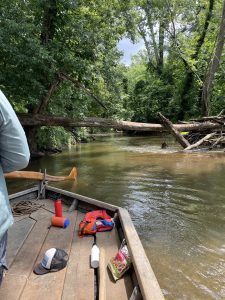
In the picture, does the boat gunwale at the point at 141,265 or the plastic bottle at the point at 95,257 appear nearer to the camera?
the boat gunwale at the point at 141,265

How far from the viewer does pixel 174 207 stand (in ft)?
19.6

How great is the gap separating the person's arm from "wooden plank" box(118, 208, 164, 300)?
1163 millimetres

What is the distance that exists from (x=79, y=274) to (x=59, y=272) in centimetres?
19

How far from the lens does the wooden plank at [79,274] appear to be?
87.7 inches

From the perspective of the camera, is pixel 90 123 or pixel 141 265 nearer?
pixel 141 265

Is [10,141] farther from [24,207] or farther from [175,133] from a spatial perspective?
[175,133]

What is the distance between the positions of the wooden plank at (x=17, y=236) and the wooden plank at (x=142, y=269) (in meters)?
1.12

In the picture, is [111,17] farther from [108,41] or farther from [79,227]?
[79,227]

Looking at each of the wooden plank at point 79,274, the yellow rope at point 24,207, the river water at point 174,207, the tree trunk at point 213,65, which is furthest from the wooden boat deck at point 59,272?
the tree trunk at point 213,65

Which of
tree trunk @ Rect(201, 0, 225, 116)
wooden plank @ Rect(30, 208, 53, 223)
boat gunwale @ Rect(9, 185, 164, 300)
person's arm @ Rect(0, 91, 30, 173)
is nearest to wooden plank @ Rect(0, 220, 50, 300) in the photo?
wooden plank @ Rect(30, 208, 53, 223)

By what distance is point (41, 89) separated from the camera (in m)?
9.99

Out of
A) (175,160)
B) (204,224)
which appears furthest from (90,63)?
(204,224)

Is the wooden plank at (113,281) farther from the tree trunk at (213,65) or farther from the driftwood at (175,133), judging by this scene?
A: the tree trunk at (213,65)

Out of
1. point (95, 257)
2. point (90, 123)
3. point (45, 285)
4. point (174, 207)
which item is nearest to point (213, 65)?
point (90, 123)
